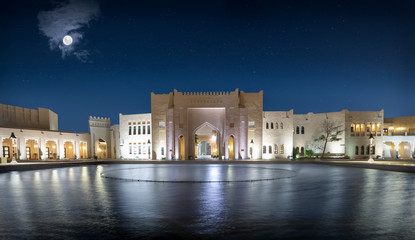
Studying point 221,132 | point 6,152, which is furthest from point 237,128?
point 6,152

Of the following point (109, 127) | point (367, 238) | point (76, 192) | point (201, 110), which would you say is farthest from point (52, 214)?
point (109, 127)

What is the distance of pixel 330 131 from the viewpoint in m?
41.0

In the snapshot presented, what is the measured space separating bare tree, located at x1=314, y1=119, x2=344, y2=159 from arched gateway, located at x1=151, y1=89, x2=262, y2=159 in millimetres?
9985

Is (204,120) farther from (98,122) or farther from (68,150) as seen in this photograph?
(68,150)

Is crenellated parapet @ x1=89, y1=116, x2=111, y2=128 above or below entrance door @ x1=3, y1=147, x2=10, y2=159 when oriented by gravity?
above

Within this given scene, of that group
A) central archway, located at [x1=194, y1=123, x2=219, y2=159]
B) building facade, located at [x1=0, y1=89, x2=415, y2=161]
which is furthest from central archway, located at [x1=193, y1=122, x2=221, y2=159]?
building facade, located at [x1=0, y1=89, x2=415, y2=161]

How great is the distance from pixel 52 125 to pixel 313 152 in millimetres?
42151

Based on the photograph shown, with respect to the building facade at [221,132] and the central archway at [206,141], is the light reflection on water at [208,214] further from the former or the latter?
the central archway at [206,141]

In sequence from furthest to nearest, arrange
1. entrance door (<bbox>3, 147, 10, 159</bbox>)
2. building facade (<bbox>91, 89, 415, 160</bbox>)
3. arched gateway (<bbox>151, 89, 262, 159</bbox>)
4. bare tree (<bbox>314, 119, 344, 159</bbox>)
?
bare tree (<bbox>314, 119, 344, 159</bbox>) < building facade (<bbox>91, 89, 415, 160</bbox>) < arched gateway (<bbox>151, 89, 262, 159</bbox>) < entrance door (<bbox>3, 147, 10, 159</bbox>)

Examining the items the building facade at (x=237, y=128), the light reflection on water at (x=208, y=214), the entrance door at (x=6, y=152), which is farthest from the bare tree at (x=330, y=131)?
the entrance door at (x=6, y=152)

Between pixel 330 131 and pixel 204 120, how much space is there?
18409mm

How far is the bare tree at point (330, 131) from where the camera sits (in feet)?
134

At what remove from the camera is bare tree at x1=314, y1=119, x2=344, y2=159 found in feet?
134

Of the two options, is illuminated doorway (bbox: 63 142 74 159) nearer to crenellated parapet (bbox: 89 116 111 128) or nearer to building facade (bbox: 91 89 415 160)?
crenellated parapet (bbox: 89 116 111 128)
